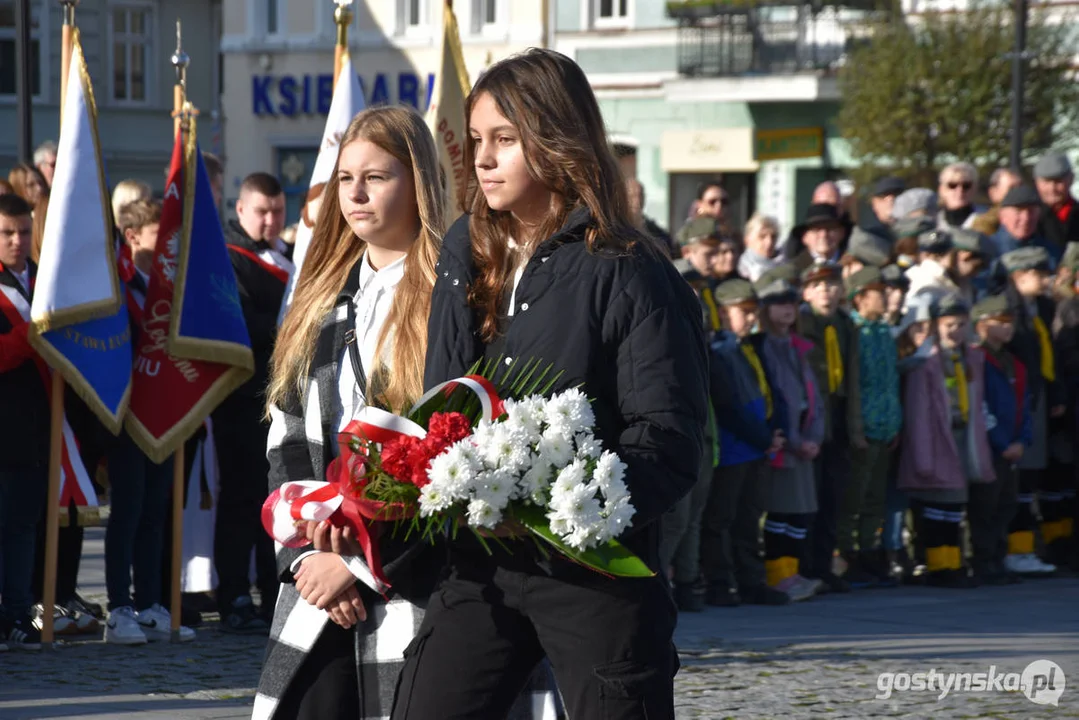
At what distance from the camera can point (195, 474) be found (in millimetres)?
8984

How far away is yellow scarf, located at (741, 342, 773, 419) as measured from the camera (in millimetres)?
9719

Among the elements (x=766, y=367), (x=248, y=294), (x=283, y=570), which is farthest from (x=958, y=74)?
(x=283, y=570)

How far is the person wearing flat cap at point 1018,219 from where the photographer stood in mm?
13180

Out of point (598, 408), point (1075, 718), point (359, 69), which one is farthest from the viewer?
point (359, 69)

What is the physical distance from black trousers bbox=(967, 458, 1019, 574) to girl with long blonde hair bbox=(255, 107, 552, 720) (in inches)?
294

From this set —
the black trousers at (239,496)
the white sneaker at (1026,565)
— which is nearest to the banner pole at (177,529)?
the black trousers at (239,496)

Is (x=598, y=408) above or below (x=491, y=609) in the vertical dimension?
above

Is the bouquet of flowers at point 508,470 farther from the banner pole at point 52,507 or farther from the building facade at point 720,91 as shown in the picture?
the building facade at point 720,91

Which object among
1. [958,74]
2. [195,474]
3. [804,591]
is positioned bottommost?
[804,591]

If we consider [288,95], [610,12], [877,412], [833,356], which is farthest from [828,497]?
[288,95]

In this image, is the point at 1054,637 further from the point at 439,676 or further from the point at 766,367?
the point at 439,676

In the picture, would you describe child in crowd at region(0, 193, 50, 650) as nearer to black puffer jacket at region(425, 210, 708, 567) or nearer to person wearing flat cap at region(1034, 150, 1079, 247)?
black puffer jacket at region(425, 210, 708, 567)

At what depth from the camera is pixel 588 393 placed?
3.60 metres

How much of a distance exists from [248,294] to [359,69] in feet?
84.1
